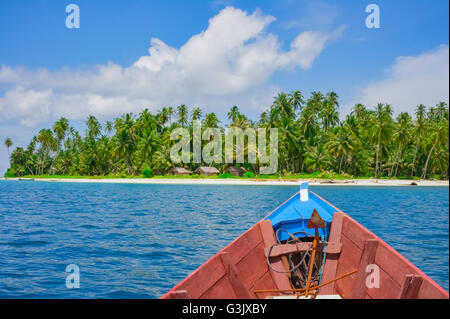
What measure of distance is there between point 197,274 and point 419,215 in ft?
90.0

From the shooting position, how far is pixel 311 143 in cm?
7719

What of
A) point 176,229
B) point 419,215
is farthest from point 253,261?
point 419,215

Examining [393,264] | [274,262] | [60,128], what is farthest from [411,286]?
[60,128]

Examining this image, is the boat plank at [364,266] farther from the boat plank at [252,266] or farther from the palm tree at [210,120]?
the palm tree at [210,120]

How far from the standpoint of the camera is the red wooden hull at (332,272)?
16.6ft

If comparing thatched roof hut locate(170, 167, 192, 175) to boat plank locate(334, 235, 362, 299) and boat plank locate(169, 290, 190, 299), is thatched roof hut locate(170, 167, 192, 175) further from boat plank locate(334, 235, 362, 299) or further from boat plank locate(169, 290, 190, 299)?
boat plank locate(169, 290, 190, 299)

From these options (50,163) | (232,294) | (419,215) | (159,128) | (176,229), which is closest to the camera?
(232,294)

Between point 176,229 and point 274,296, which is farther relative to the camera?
point 176,229

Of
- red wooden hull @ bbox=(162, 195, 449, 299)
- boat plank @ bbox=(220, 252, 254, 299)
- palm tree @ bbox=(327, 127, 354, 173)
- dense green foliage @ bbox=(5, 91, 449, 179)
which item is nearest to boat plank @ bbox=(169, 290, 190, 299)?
red wooden hull @ bbox=(162, 195, 449, 299)

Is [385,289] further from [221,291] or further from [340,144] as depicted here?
[340,144]

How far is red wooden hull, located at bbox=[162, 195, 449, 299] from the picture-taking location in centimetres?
507

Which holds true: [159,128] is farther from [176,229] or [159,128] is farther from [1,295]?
[1,295]

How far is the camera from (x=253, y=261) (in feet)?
23.6
